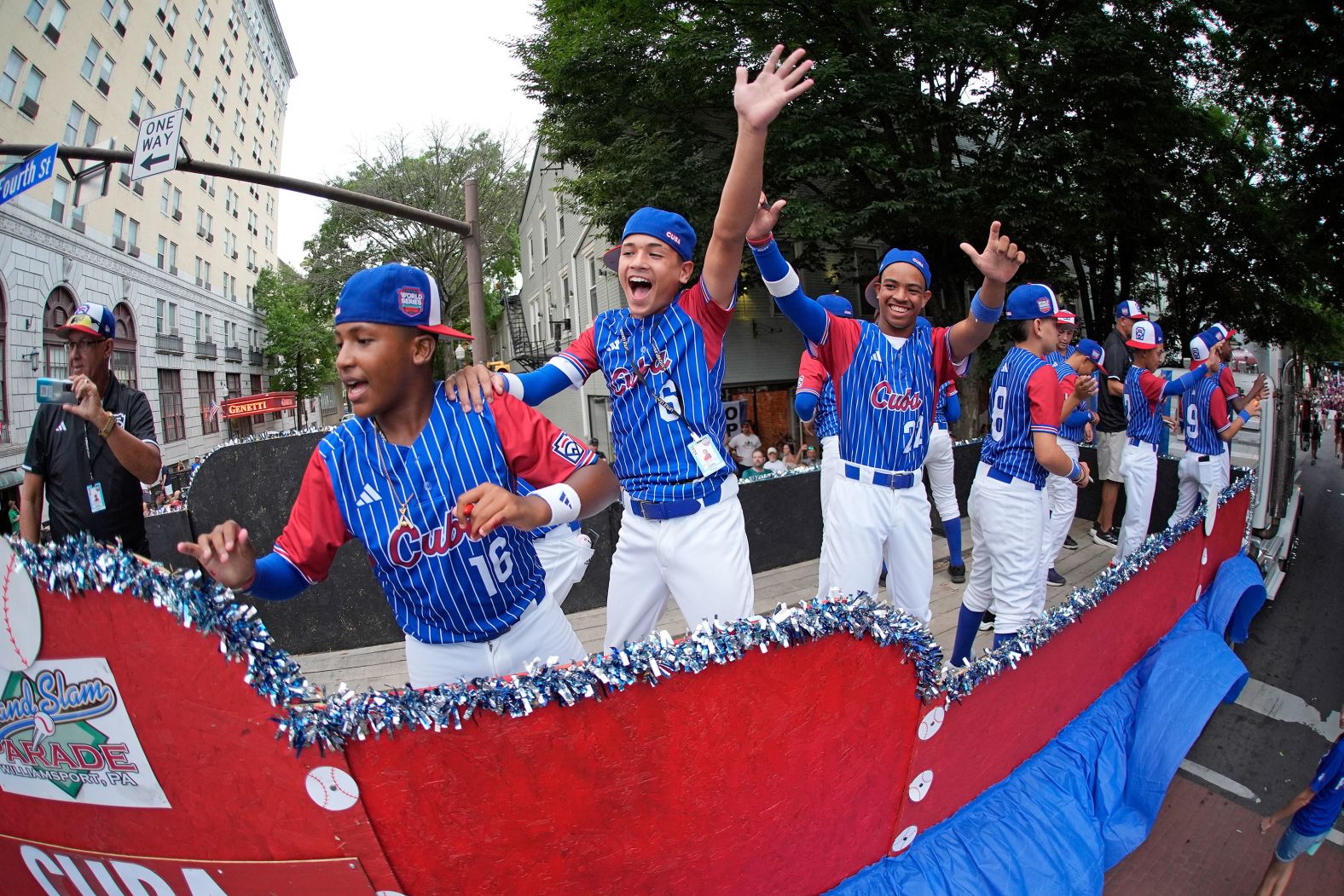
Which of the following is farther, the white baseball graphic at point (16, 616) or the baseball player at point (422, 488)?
the baseball player at point (422, 488)

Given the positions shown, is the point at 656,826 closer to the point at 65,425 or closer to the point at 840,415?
the point at 840,415

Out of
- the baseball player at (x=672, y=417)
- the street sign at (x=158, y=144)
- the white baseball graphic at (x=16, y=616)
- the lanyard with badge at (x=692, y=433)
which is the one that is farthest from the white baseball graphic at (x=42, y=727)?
the street sign at (x=158, y=144)

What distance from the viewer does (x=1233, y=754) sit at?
3650 mm

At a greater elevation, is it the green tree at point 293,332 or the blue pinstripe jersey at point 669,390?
the green tree at point 293,332

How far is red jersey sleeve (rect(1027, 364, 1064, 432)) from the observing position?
11.5ft

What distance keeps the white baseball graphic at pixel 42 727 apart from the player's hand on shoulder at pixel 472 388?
3.85 ft

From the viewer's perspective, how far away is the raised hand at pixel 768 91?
197 centimetres

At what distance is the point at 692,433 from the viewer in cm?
248

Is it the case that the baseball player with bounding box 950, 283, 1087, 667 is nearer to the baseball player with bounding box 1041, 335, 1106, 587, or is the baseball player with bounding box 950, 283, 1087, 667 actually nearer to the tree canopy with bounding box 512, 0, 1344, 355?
the baseball player with bounding box 1041, 335, 1106, 587

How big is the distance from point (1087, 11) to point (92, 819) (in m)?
14.7

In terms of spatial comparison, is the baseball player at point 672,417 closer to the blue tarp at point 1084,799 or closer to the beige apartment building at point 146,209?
the blue tarp at point 1084,799

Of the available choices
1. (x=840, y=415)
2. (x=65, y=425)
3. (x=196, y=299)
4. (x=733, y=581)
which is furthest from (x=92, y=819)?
(x=196, y=299)

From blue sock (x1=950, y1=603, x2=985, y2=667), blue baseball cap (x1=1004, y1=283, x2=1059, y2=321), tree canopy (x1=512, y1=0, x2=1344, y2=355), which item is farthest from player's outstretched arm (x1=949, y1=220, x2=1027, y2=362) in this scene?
tree canopy (x1=512, y1=0, x2=1344, y2=355)

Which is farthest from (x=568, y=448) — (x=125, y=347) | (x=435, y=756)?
(x=125, y=347)
